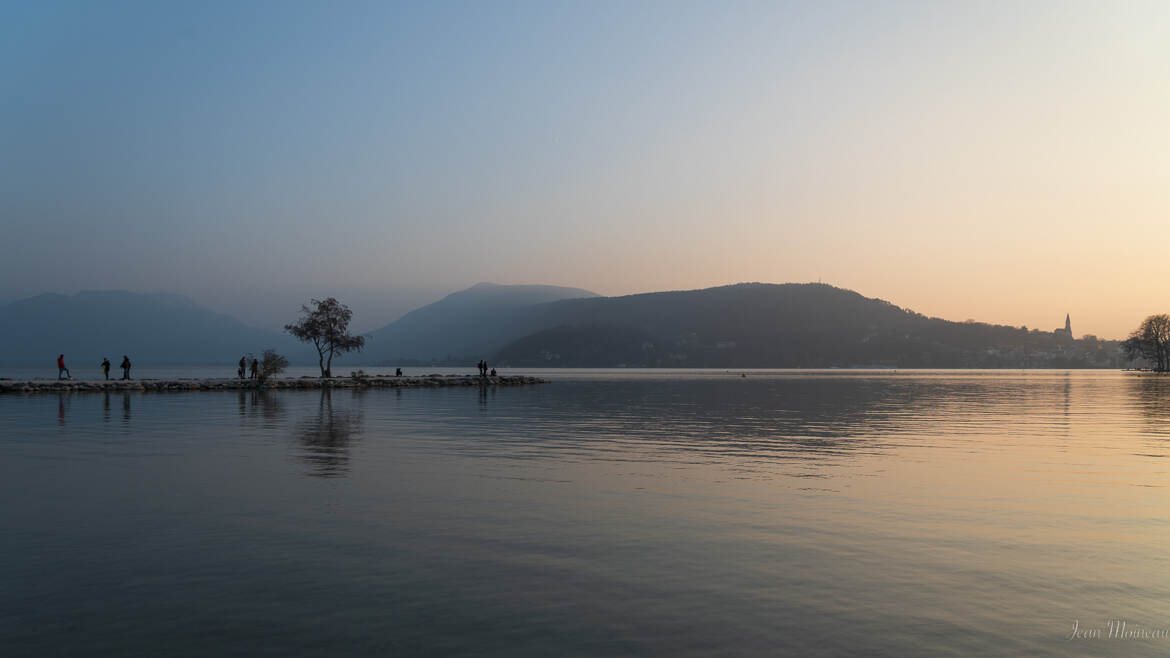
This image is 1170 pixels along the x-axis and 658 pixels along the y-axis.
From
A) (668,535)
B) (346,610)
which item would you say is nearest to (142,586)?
(346,610)

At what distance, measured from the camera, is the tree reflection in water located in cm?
2020

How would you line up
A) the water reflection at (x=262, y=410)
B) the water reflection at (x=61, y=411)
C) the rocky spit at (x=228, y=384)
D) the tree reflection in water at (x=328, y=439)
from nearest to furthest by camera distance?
the tree reflection in water at (x=328, y=439) < the water reflection at (x=61, y=411) < the water reflection at (x=262, y=410) < the rocky spit at (x=228, y=384)

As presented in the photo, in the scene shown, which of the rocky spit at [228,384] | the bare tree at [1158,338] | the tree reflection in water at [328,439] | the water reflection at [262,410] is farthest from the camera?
the bare tree at [1158,338]

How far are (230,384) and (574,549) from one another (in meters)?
70.0

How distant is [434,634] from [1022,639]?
6.09 metres

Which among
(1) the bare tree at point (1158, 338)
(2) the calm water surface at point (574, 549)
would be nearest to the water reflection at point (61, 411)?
(2) the calm water surface at point (574, 549)

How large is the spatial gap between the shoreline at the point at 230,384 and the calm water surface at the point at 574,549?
44.6 meters

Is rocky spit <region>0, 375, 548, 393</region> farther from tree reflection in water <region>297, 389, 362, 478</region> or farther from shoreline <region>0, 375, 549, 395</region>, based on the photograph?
tree reflection in water <region>297, 389, 362, 478</region>

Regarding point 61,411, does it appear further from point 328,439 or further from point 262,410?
point 328,439

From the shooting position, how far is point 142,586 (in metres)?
9.30

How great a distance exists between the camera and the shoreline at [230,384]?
204ft

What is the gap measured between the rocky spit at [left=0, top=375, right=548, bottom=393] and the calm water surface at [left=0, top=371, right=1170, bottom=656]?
44648 millimetres

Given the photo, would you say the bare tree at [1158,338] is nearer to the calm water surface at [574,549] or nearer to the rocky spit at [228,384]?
the rocky spit at [228,384]

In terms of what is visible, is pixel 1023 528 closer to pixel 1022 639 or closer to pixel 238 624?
pixel 1022 639
